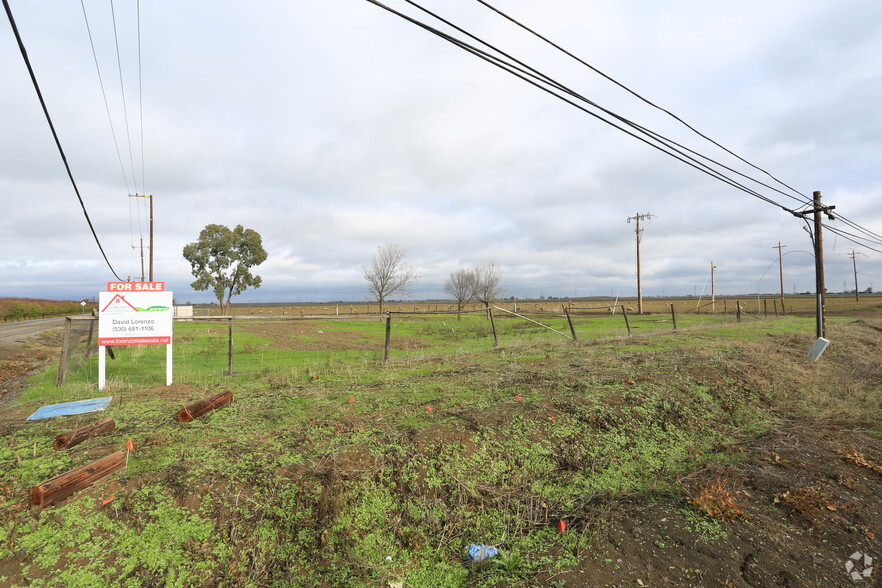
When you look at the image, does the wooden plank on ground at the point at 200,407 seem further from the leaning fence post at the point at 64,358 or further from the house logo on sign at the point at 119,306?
the leaning fence post at the point at 64,358

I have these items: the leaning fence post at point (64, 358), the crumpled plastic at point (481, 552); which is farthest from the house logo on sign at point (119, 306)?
the crumpled plastic at point (481, 552)

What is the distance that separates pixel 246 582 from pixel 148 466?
1.90 meters

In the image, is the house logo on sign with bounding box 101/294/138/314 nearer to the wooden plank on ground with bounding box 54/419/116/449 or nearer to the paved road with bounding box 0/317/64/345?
the wooden plank on ground with bounding box 54/419/116/449

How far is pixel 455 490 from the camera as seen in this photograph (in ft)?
13.6

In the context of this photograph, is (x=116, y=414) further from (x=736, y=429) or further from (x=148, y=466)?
Answer: (x=736, y=429)

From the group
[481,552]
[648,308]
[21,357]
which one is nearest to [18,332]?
[21,357]

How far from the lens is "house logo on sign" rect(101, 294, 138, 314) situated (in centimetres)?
805

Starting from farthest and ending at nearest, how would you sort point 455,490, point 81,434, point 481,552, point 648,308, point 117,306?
point 648,308, point 117,306, point 81,434, point 455,490, point 481,552

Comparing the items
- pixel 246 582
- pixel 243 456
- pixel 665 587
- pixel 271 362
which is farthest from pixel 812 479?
pixel 271 362

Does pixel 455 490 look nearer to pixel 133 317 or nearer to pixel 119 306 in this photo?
pixel 133 317

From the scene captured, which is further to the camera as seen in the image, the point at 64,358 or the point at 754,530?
the point at 64,358

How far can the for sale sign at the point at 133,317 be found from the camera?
802cm

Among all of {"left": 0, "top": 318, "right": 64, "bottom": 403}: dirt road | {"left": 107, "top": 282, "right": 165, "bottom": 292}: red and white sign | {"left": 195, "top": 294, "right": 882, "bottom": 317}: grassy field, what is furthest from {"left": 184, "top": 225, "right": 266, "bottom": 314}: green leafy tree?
{"left": 107, "top": 282, "right": 165, "bottom": 292}: red and white sign

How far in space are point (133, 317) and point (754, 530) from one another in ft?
33.2
